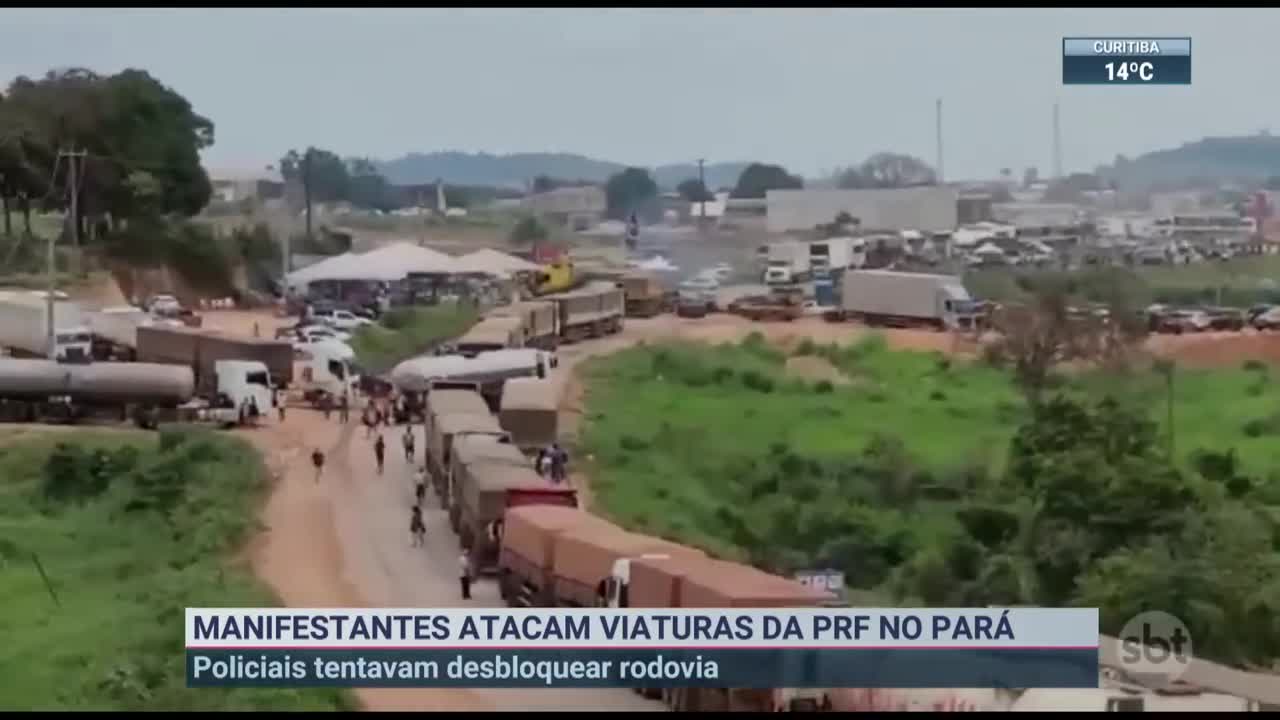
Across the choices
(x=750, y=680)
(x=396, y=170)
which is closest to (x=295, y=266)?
(x=396, y=170)

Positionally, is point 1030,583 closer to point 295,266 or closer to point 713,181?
point 295,266

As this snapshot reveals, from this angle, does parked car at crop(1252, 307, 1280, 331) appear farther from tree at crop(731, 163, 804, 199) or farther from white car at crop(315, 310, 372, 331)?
white car at crop(315, 310, 372, 331)

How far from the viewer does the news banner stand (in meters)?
6.54

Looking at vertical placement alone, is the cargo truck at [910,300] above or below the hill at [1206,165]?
below

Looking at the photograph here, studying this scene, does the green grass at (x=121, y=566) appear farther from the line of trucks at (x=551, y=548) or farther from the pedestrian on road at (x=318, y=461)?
the line of trucks at (x=551, y=548)

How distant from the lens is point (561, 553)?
35.8ft

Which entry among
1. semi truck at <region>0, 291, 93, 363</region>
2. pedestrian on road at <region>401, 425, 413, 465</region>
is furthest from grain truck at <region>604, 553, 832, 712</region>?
semi truck at <region>0, 291, 93, 363</region>

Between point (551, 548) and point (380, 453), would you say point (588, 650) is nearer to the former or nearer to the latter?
point (551, 548)

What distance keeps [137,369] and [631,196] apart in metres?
22.0

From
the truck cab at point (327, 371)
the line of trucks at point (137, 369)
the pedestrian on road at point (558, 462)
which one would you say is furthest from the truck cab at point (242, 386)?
the pedestrian on road at point (558, 462)

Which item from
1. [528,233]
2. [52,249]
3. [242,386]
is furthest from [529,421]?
[528,233]

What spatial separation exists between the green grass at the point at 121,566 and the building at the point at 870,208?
25.5 m

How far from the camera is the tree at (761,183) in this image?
133 feet

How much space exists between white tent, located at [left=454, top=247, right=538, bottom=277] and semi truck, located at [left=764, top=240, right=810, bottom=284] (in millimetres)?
7220
